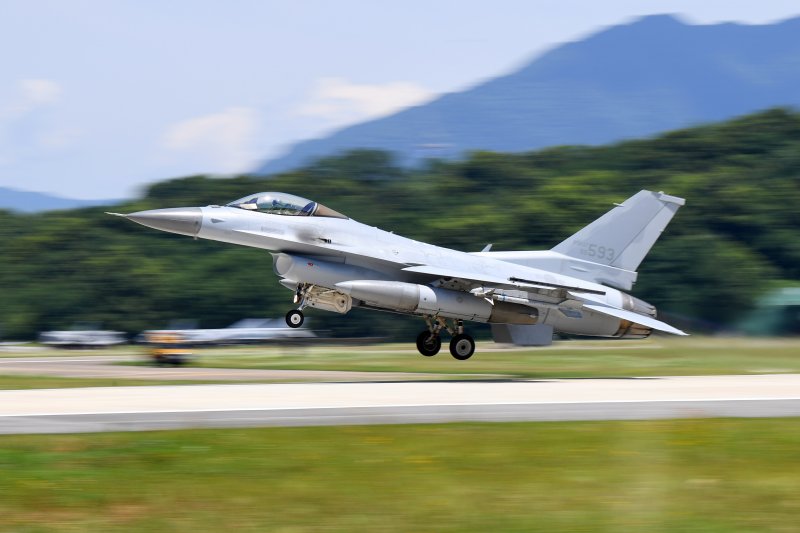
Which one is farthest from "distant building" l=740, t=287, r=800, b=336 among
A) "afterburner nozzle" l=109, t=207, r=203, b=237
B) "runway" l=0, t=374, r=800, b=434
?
"afterburner nozzle" l=109, t=207, r=203, b=237

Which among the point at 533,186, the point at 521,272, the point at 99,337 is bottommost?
the point at 99,337

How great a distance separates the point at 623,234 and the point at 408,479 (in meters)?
17.1

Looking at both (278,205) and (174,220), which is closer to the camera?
(174,220)

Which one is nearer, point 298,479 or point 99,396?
point 298,479

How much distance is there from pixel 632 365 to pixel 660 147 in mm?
65625

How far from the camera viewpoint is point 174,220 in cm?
2369

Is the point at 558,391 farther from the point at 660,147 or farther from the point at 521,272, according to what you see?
the point at 660,147

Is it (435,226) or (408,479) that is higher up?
(435,226)

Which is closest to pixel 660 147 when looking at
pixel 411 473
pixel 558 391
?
pixel 558 391

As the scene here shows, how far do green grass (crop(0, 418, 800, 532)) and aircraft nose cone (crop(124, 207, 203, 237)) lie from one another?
34.2ft

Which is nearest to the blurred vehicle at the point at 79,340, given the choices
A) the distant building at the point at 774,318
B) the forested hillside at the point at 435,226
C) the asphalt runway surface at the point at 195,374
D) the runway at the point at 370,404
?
the forested hillside at the point at 435,226

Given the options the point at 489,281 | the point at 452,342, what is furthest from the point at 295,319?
the point at 452,342

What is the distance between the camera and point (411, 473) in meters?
11.5

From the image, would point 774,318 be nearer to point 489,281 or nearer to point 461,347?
point 461,347
